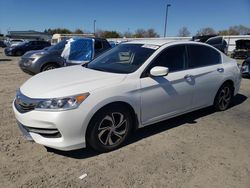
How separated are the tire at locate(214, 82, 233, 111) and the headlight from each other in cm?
340

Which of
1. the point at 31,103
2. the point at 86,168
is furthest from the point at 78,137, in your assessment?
the point at 31,103

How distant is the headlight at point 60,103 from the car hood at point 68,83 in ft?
0.22

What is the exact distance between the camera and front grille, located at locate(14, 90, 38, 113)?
11.5ft

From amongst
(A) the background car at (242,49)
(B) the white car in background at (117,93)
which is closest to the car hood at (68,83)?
(B) the white car in background at (117,93)

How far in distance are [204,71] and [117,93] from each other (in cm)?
215

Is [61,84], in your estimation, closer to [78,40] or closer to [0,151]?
[0,151]

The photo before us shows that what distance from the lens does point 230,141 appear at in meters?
4.44

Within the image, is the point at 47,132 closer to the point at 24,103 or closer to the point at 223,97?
the point at 24,103

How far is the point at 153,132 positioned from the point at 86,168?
1595 millimetres

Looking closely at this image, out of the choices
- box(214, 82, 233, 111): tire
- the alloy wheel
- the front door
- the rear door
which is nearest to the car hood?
the front door

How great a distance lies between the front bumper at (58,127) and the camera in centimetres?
338

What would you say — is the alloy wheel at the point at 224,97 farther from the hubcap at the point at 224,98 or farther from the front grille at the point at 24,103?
the front grille at the point at 24,103

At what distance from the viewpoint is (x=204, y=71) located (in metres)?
5.14

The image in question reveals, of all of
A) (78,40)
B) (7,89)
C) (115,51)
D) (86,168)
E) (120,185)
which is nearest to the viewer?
(120,185)
